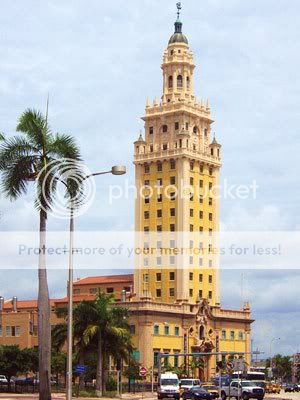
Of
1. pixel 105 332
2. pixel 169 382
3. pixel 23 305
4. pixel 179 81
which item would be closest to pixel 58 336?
pixel 105 332

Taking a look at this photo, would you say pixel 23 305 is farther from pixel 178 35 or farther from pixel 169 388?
pixel 169 388

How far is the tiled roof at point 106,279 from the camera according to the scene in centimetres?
15460

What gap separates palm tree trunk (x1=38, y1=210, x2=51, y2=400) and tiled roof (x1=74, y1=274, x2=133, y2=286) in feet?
370

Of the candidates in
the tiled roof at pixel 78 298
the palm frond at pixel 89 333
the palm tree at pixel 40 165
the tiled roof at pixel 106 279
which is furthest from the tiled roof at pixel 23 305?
the palm tree at pixel 40 165

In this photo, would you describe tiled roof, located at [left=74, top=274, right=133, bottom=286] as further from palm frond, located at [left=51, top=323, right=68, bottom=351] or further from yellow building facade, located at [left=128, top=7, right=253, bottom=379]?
palm frond, located at [left=51, top=323, right=68, bottom=351]

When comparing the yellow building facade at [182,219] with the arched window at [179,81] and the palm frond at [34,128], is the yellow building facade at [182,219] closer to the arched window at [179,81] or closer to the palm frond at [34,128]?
the arched window at [179,81]

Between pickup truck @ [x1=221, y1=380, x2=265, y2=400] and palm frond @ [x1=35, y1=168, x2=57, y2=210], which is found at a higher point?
palm frond @ [x1=35, y1=168, x2=57, y2=210]

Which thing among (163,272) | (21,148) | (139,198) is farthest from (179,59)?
(21,148)

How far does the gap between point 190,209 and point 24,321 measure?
3224cm

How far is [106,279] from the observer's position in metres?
158

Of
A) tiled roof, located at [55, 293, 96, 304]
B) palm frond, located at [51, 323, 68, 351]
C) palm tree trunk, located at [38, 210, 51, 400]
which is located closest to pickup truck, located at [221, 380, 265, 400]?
palm frond, located at [51, 323, 68, 351]

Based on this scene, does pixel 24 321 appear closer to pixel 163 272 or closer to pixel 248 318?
pixel 163 272

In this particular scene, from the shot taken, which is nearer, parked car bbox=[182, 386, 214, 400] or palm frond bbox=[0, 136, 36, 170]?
palm frond bbox=[0, 136, 36, 170]

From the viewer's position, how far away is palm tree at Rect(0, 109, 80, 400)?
39875 mm
